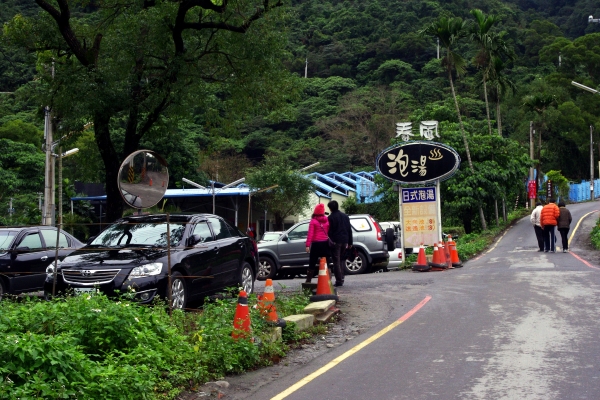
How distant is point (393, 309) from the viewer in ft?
39.2

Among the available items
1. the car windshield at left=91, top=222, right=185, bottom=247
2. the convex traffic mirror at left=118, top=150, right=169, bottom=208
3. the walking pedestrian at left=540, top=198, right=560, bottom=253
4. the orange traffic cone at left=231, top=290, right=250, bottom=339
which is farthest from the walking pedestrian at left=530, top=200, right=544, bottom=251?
the orange traffic cone at left=231, top=290, right=250, bottom=339

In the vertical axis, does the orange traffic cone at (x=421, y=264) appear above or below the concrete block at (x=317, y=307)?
above

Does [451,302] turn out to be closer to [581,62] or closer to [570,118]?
[570,118]

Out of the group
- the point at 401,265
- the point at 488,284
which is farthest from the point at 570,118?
the point at 488,284

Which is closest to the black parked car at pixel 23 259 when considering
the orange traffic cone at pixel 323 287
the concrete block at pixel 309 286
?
the concrete block at pixel 309 286

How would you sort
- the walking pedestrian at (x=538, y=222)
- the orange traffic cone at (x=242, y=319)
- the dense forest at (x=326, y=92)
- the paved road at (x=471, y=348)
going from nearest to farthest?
the paved road at (x=471, y=348)
the orange traffic cone at (x=242, y=319)
the dense forest at (x=326, y=92)
the walking pedestrian at (x=538, y=222)

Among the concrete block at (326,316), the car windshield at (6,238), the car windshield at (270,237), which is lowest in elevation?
the concrete block at (326,316)

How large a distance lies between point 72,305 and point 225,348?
171cm

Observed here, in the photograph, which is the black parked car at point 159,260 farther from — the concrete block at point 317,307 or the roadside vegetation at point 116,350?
the concrete block at point 317,307

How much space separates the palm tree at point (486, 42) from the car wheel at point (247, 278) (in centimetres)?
2655

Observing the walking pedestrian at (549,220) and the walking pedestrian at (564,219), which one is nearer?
the walking pedestrian at (549,220)

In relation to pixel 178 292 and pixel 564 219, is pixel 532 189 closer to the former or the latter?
pixel 564 219

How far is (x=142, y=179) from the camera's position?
9.20 meters

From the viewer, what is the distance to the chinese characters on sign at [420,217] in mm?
21359
